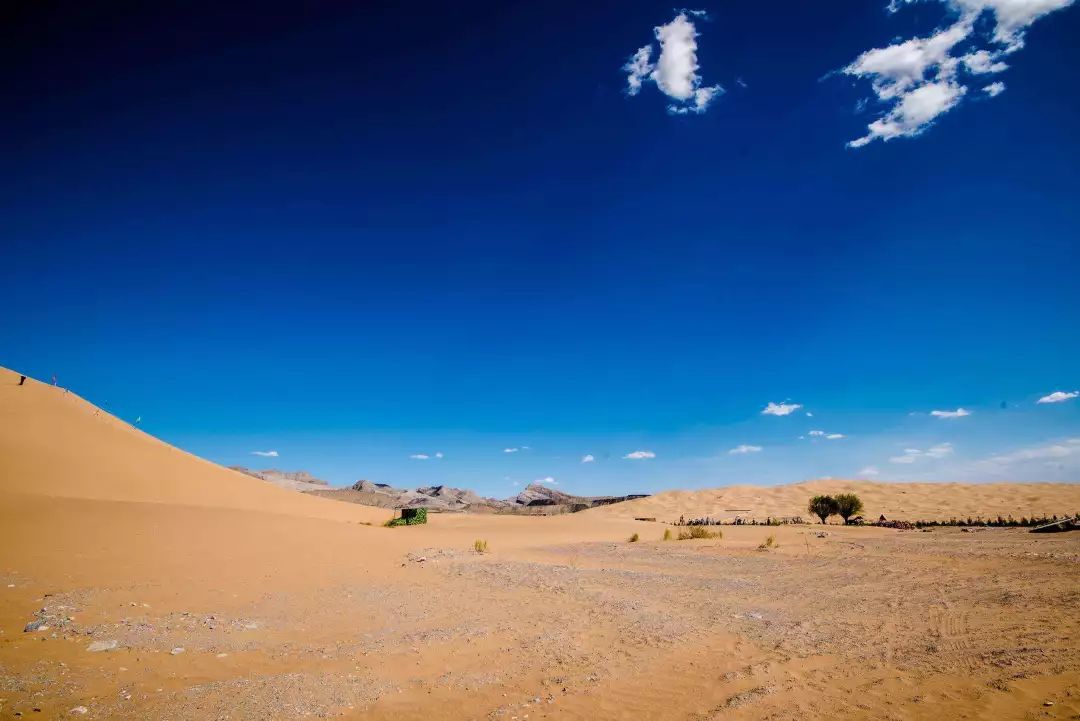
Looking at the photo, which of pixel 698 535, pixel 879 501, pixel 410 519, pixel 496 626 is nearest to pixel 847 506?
pixel 879 501

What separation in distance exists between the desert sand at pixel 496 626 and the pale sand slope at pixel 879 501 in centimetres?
2324

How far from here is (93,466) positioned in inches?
907

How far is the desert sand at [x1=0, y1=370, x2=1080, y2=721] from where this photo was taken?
5504mm

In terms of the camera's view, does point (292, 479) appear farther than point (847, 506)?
Yes

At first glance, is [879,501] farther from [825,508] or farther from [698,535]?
[698,535]

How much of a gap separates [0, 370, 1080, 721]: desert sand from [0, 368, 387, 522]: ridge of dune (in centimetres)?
215

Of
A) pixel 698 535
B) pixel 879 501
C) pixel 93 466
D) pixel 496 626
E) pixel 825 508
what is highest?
pixel 93 466

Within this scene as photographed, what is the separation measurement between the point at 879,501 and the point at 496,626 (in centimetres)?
4805

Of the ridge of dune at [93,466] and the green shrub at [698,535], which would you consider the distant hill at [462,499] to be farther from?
the green shrub at [698,535]

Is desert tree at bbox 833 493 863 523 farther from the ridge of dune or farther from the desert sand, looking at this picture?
the ridge of dune

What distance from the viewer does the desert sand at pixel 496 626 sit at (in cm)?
550

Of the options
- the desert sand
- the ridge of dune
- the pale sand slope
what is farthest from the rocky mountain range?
the desert sand

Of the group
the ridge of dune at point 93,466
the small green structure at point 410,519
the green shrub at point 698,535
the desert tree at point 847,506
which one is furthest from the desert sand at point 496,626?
the desert tree at point 847,506

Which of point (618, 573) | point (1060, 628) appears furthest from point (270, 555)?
point (1060, 628)
